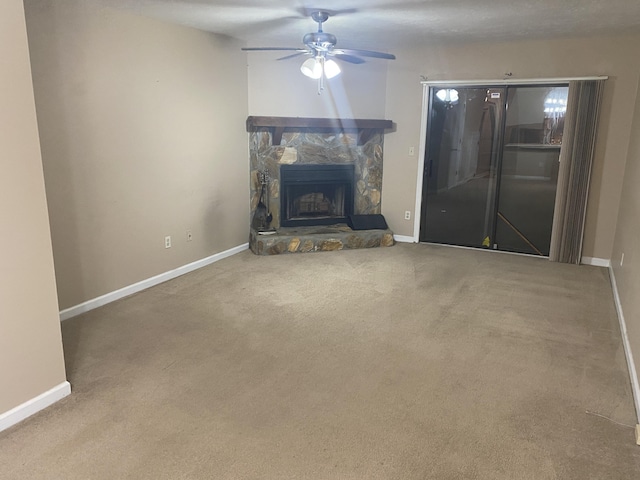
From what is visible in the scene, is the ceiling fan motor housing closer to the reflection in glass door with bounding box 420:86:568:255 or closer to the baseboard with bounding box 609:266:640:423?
the reflection in glass door with bounding box 420:86:568:255

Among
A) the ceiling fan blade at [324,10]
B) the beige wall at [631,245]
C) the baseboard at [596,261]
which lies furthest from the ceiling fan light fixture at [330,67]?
the baseboard at [596,261]

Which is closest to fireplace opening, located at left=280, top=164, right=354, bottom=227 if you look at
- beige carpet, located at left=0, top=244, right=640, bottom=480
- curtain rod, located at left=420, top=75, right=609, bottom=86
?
curtain rod, located at left=420, top=75, right=609, bottom=86

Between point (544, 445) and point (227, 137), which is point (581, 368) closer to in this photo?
point (544, 445)

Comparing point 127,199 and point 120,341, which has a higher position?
point 127,199

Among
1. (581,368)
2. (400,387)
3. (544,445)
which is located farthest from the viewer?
(581,368)

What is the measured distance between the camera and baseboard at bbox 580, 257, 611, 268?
5047mm

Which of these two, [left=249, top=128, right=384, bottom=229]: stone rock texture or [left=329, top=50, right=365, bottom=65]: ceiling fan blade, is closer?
[left=329, top=50, right=365, bottom=65]: ceiling fan blade

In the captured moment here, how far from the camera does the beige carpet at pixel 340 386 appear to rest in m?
2.05

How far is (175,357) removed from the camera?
2951mm

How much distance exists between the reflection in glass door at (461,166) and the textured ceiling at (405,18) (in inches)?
31.3

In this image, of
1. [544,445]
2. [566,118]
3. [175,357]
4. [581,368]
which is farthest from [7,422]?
[566,118]

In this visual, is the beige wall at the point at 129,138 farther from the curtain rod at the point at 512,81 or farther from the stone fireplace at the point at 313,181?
the curtain rod at the point at 512,81

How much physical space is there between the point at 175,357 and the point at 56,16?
2.44 meters

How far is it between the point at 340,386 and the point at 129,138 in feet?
8.76
